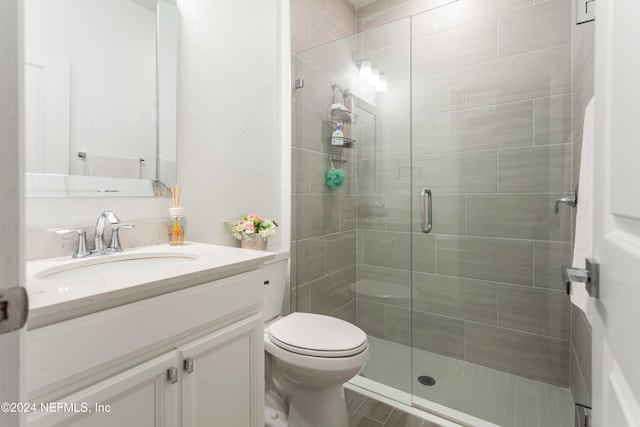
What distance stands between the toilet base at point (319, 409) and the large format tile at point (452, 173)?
4.26 ft

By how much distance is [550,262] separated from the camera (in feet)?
5.90

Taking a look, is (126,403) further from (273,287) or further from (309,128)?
(309,128)

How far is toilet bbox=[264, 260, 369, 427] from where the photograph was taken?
1272 millimetres

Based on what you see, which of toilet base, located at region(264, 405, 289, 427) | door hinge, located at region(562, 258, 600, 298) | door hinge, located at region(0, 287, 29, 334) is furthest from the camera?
toilet base, located at region(264, 405, 289, 427)

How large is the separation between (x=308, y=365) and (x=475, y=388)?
1.16m

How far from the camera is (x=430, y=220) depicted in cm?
206

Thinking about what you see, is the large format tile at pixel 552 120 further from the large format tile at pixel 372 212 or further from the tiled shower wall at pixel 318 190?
the tiled shower wall at pixel 318 190

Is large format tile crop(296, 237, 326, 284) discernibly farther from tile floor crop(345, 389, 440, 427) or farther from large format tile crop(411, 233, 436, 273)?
tile floor crop(345, 389, 440, 427)

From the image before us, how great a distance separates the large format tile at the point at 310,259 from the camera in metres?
2.06

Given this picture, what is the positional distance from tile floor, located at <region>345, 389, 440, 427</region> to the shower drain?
10.8 inches

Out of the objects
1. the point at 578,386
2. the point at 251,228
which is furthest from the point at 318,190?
the point at 578,386

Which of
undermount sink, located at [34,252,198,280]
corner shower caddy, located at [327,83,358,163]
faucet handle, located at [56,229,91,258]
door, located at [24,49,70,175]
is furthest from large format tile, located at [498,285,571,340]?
door, located at [24,49,70,175]

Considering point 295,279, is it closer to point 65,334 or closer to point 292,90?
point 292,90

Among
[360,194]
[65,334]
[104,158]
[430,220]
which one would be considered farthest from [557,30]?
[65,334]
